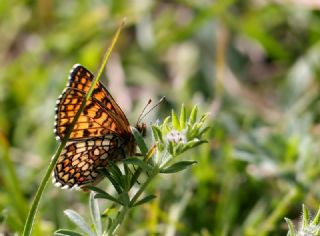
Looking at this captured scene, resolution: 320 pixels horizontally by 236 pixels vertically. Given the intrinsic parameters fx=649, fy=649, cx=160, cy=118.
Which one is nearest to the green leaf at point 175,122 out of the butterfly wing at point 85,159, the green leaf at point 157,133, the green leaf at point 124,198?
the green leaf at point 157,133

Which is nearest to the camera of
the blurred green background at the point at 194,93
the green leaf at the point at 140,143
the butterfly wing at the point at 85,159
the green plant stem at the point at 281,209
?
A: the green leaf at the point at 140,143

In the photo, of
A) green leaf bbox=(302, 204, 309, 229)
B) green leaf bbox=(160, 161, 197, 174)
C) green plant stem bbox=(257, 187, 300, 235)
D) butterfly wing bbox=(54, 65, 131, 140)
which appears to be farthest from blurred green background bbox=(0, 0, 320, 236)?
green leaf bbox=(302, 204, 309, 229)

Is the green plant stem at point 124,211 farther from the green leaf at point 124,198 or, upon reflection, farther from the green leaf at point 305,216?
the green leaf at point 305,216

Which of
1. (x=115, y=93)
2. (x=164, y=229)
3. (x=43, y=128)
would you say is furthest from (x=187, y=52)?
(x=164, y=229)

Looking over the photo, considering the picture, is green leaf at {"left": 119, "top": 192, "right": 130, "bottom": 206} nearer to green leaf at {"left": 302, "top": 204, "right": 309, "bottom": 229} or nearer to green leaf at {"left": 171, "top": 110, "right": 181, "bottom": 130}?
green leaf at {"left": 171, "top": 110, "right": 181, "bottom": 130}

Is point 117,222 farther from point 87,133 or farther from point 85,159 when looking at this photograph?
point 87,133

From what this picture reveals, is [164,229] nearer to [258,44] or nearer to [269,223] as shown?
[269,223]
